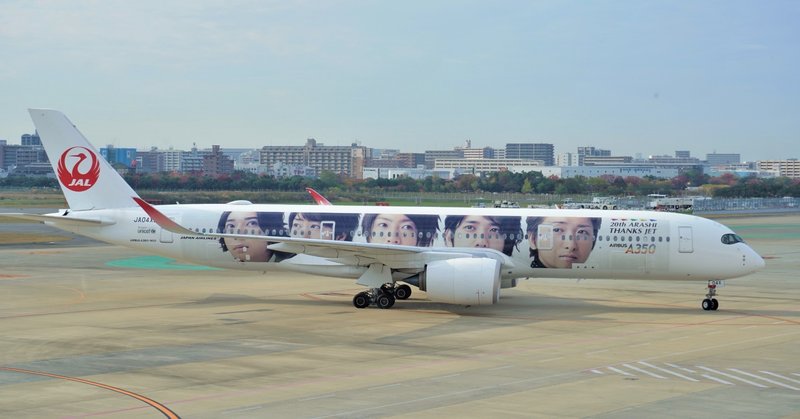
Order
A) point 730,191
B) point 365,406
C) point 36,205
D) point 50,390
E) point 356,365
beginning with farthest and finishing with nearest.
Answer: point 730,191 → point 36,205 → point 356,365 → point 50,390 → point 365,406

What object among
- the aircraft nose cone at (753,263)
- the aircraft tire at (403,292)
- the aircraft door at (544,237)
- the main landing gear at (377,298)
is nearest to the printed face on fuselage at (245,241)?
the main landing gear at (377,298)

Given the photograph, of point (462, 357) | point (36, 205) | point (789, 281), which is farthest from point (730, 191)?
point (462, 357)

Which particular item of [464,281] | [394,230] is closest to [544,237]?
[464,281]

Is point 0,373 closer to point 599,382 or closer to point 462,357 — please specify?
point 462,357

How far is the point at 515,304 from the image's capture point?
37.9 metres

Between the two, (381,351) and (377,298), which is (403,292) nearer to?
(377,298)

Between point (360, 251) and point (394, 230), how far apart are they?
2.90 metres

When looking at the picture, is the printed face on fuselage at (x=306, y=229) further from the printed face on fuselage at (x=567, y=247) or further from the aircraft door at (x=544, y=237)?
the aircraft door at (x=544, y=237)

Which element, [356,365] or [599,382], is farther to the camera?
[356,365]

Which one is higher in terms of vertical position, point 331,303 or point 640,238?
point 640,238

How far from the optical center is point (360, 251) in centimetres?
3497

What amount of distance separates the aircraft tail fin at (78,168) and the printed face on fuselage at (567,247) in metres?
17.2

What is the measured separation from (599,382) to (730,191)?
168528mm

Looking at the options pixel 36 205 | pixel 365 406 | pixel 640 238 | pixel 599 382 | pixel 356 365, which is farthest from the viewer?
pixel 36 205
